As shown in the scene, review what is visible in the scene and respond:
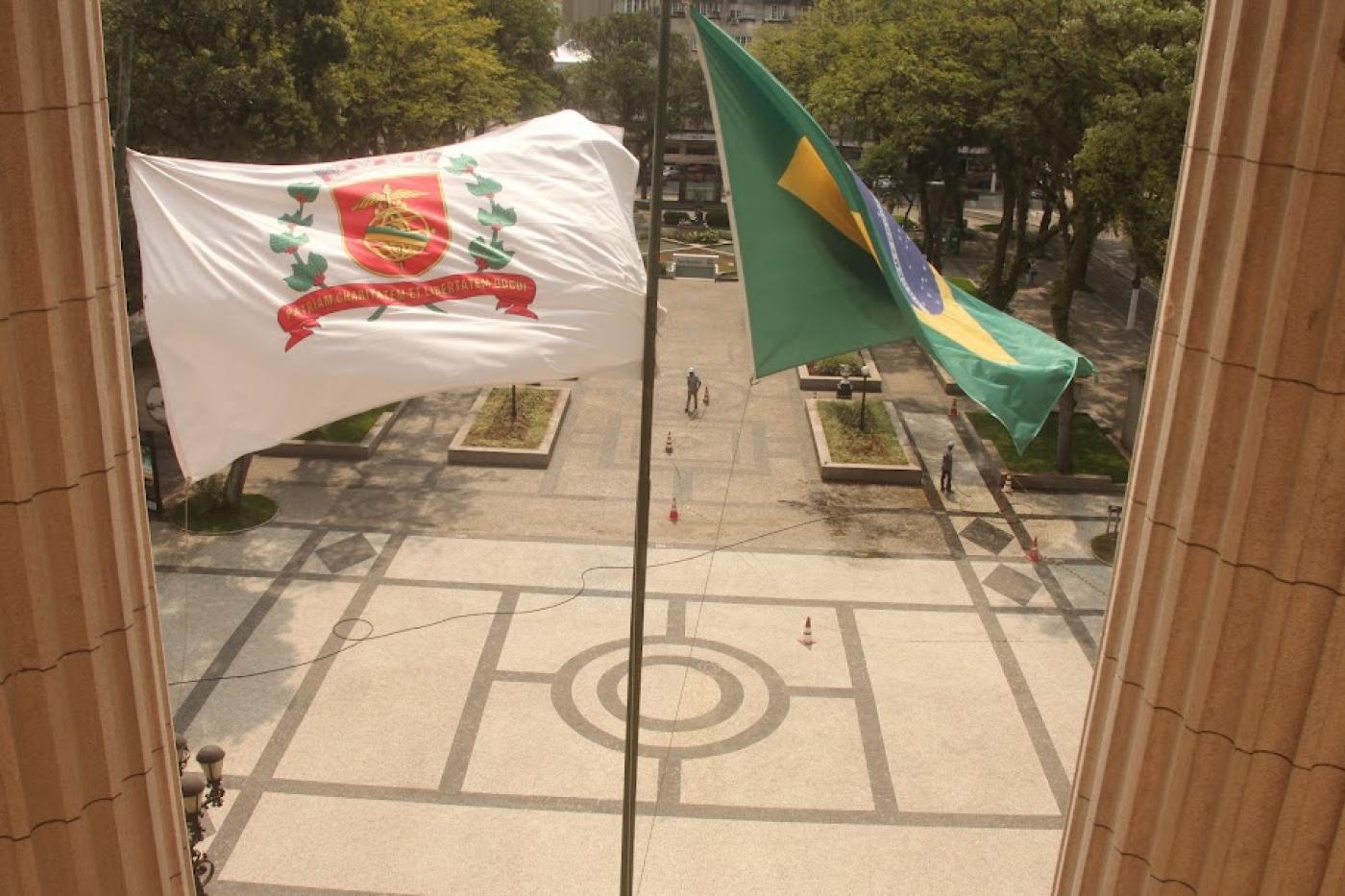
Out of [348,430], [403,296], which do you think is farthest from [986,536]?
[403,296]

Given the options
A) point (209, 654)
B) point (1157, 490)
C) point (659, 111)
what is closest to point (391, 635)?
point (209, 654)

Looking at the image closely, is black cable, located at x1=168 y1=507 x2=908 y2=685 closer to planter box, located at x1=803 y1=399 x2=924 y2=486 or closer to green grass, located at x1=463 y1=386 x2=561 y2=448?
planter box, located at x1=803 y1=399 x2=924 y2=486

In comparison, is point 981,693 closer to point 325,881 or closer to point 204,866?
point 325,881

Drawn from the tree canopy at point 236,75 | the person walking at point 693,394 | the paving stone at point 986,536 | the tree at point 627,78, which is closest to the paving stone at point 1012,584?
the paving stone at point 986,536

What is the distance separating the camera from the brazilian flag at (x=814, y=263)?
10156 millimetres

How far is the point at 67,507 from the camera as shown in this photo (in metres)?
7.13

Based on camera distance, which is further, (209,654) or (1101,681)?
(209,654)

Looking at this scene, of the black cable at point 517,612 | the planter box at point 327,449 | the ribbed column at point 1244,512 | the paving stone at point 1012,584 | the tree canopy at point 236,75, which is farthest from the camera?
the planter box at point 327,449

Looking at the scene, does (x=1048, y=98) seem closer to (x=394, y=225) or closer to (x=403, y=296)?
(x=394, y=225)

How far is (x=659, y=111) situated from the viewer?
30.5 feet

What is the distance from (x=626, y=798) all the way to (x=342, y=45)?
22.5 metres

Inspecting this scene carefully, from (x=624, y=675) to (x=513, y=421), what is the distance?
1239 centimetres

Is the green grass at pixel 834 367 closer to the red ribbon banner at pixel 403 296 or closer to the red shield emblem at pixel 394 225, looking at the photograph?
the red shield emblem at pixel 394 225

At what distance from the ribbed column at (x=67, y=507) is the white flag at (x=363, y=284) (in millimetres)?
1559
